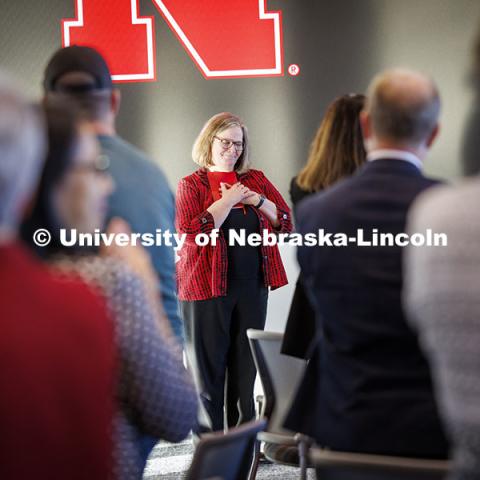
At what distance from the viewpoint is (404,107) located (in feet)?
7.10

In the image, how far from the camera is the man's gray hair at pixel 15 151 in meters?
1.21

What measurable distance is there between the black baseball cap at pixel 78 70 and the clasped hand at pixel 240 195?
199cm

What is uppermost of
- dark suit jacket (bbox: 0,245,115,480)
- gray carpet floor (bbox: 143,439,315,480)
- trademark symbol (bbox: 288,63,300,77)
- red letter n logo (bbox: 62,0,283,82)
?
red letter n logo (bbox: 62,0,283,82)

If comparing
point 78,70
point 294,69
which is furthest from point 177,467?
point 78,70

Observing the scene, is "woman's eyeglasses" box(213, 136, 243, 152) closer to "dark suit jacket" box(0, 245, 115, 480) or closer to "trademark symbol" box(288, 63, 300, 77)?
"trademark symbol" box(288, 63, 300, 77)

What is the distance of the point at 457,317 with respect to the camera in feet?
4.91

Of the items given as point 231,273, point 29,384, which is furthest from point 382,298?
point 231,273

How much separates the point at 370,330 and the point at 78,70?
3.33ft

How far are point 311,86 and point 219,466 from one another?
3703 mm

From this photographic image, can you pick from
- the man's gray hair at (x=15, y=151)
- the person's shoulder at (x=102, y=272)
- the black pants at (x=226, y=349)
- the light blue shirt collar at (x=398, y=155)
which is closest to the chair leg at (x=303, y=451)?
the black pants at (x=226, y=349)

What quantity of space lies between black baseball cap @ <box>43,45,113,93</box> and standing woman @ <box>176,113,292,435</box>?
199 cm

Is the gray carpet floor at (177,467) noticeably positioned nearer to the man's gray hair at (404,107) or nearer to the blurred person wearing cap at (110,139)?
the blurred person wearing cap at (110,139)

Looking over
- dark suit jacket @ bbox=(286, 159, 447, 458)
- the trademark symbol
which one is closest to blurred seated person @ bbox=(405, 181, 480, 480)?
dark suit jacket @ bbox=(286, 159, 447, 458)

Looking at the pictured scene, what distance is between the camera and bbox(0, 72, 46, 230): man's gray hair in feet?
3.96
